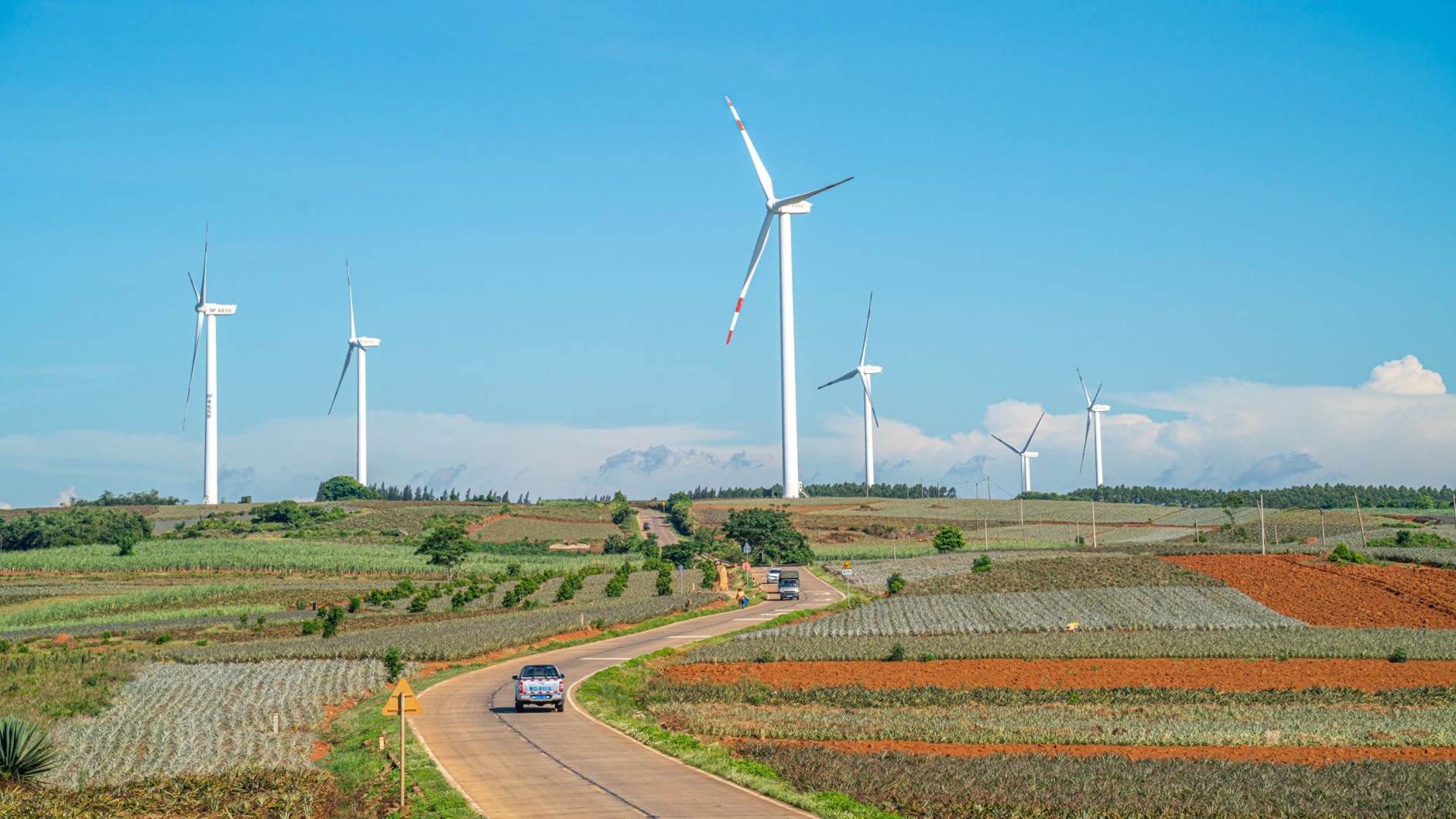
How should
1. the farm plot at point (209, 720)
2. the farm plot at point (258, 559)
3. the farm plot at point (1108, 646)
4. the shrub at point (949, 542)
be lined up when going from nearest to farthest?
the farm plot at point (209, 720), the farm plot at point (1108, 646), the farm plot at point (258, 559), the shrub at point (949, 542)

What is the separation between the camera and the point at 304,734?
41.6 metres

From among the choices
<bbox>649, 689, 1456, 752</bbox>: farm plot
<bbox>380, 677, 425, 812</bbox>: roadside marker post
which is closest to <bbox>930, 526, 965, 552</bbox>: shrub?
<bbox>649, 689, 1456, 752</bbox>: farm plot

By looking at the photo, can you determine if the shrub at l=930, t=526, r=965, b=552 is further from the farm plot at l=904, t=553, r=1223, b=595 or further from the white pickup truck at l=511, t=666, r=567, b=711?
the white pickup truck at l=511, t=666, r=567, b=711

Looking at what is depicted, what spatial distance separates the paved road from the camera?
2884cm

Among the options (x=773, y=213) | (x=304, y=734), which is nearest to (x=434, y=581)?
(x=773, y=213)

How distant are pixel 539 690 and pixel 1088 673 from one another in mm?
21914

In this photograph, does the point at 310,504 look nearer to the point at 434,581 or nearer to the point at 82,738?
the point at 434,581

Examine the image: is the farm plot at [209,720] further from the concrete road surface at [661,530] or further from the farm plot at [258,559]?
the concrete road surface at [661,530]

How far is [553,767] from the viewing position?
33656mm

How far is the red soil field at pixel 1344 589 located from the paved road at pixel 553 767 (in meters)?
44.9

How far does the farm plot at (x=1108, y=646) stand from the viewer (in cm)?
5788

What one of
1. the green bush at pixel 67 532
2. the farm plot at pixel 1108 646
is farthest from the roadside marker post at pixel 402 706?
the green bush at pixel 67 532

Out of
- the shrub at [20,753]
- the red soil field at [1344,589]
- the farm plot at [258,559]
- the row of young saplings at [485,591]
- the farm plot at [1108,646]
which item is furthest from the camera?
the farm plot at [258,559]

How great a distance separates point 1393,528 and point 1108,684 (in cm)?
10277
